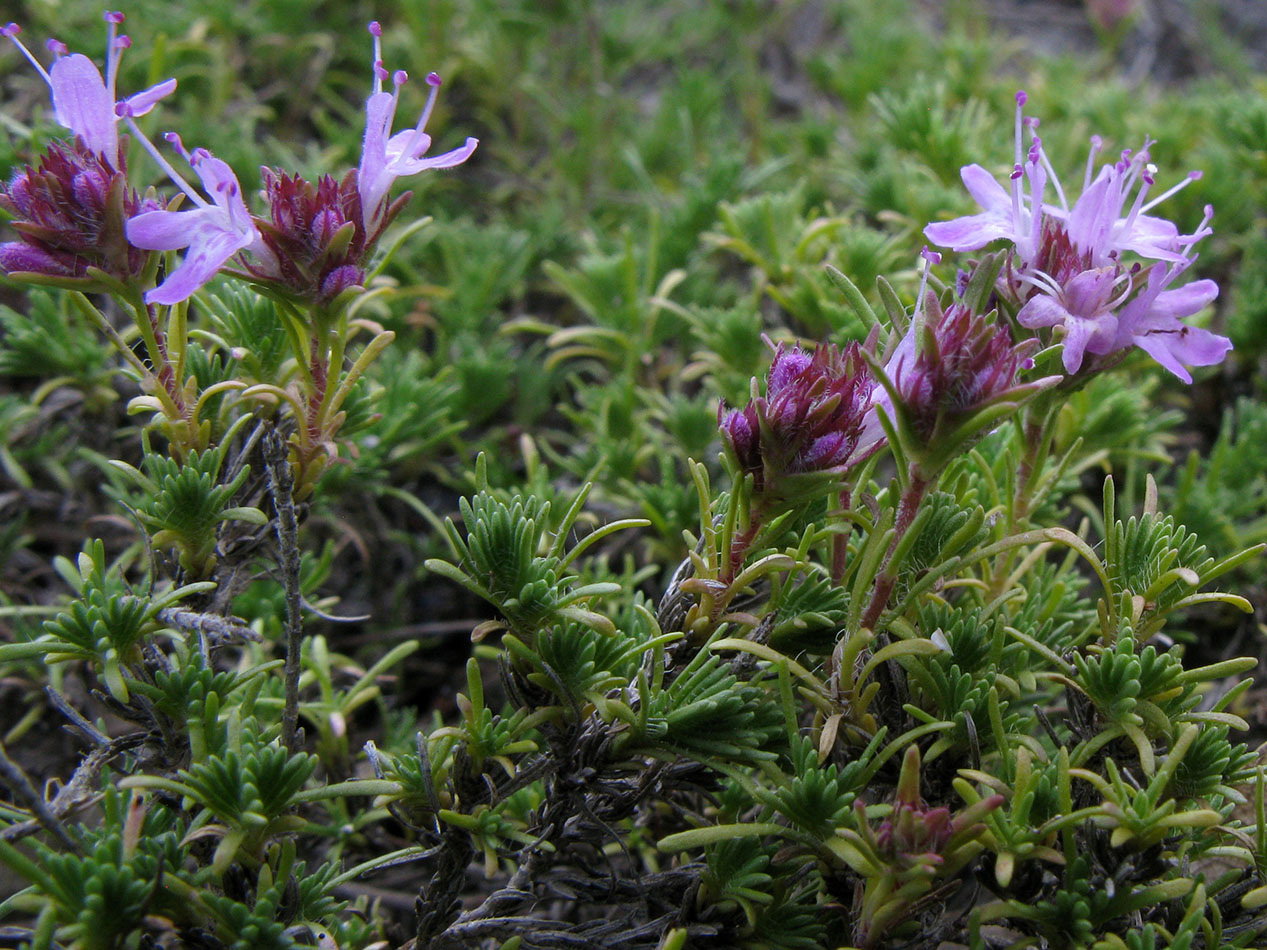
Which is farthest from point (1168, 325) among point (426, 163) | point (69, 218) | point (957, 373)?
point (69, 218)

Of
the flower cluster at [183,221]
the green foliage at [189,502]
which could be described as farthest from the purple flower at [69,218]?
the green foliage at [189,502]

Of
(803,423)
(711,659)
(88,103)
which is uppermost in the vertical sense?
(88,103)

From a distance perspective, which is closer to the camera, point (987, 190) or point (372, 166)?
point (372, 166)

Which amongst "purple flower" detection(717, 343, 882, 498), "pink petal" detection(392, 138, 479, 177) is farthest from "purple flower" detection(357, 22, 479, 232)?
"purple flower" detection(717, 343, 882, 498)

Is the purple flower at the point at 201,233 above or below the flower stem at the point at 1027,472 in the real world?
above

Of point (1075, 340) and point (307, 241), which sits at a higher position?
point (307, 241)

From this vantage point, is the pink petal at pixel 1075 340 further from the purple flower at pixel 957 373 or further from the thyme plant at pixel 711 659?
the purple flower at pixel 957 373

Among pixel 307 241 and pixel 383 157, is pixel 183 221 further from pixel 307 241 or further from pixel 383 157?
pixel 383 157
